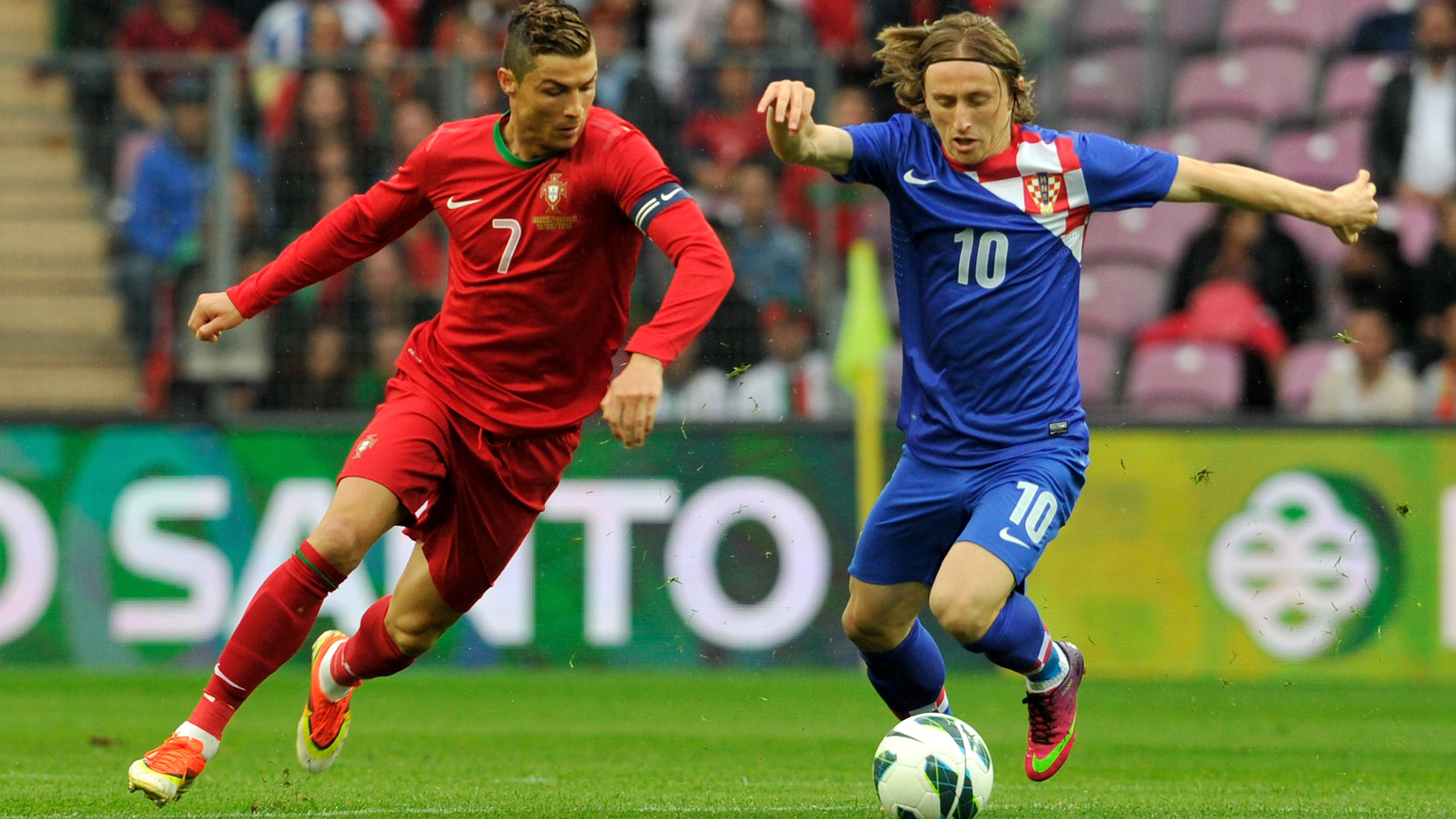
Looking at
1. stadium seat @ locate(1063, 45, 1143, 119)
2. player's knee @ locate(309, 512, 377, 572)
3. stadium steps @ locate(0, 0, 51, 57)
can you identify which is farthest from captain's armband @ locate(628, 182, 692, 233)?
stadium steps @ locate(0, 0, 51, 57)

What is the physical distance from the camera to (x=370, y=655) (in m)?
6.52

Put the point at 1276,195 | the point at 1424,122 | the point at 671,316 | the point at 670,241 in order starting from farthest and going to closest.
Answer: the point at 1424,122
the point at 1276,195
the point at 670,241
the point at 671,316

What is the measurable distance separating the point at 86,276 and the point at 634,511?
367 centimetres

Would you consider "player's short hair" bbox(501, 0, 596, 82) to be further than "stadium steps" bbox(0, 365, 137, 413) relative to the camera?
No

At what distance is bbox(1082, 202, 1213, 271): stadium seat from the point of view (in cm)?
1216

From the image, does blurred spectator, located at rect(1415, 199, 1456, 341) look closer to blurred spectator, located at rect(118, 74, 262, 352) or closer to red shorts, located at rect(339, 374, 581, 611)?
red shorts, located at rect(339, 374, 581, 611)

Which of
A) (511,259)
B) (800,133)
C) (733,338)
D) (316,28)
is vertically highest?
(316,28)

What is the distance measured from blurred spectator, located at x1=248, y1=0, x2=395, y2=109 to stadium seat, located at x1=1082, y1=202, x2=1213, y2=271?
503 centimetres

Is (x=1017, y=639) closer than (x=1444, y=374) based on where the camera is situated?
Yes

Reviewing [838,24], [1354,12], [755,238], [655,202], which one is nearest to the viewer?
[655,202]

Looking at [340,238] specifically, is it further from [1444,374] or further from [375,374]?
[1444,374]

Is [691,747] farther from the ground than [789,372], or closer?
closer

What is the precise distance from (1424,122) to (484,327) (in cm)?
836

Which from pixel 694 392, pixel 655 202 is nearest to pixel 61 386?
pixel 694 392
